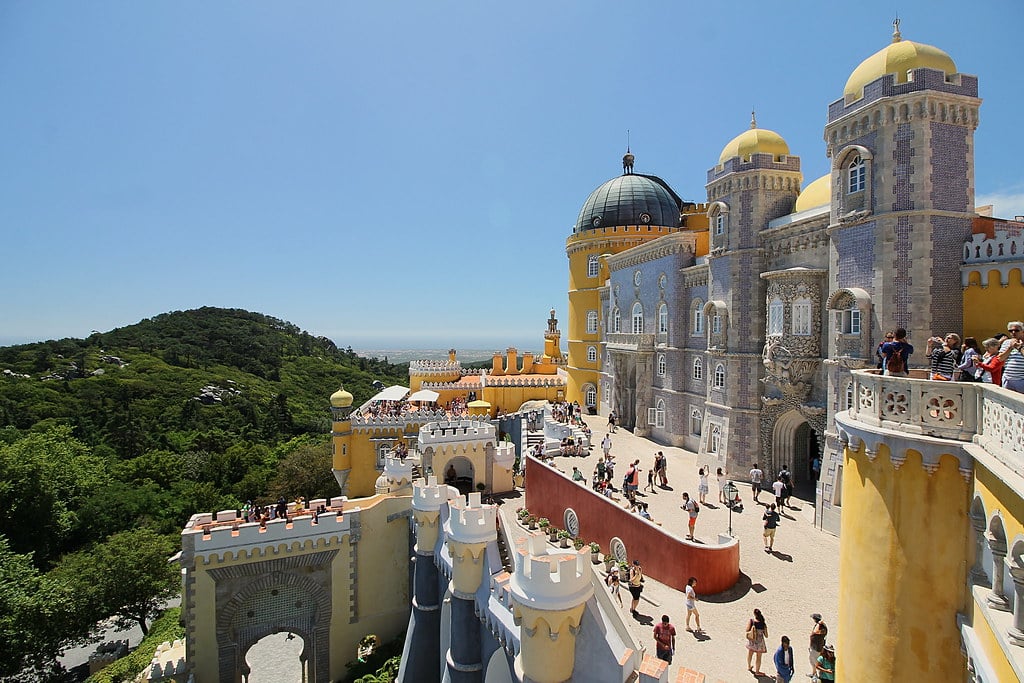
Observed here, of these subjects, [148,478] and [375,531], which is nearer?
[375,531]

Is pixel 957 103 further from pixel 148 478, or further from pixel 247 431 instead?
pixel 247 431

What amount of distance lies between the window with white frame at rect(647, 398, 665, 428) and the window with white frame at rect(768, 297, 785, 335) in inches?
317

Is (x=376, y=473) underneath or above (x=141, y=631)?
above

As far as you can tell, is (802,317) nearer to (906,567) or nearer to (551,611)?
(906,567)

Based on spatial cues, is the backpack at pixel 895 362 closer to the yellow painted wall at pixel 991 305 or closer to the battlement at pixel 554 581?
the battlement at pixel 554 581

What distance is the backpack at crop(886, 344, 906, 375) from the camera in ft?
20.7

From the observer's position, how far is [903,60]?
42.7 ft

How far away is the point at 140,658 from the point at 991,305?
2881cm

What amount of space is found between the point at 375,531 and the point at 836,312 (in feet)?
53.8

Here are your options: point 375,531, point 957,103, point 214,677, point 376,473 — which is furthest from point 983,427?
point 376,473

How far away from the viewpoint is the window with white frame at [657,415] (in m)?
24.6

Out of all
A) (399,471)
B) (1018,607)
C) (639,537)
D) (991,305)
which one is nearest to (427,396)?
(399,471)

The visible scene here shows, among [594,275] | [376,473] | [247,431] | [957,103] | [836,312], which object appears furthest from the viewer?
[247,431]

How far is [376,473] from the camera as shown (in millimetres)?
27531
